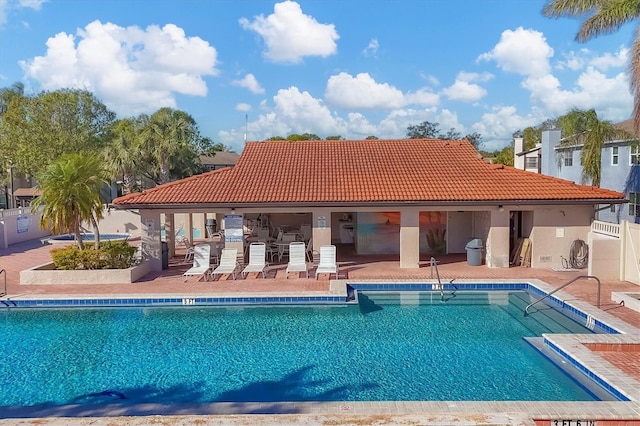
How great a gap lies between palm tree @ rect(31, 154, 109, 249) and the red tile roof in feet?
3.68

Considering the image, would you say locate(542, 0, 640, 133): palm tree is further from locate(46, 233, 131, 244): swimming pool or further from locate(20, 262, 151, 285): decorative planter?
locate(46, 233, 131, 244): swimming pool

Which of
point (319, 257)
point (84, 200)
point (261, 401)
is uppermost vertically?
point (84, 200)

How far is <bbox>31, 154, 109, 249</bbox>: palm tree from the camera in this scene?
1722 cm

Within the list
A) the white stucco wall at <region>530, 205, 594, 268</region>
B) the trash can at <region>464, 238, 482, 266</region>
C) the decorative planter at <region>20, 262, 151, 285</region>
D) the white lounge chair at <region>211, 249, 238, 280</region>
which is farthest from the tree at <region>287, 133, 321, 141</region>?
the decorative planter at <region>20, 262, 151, 285</region>

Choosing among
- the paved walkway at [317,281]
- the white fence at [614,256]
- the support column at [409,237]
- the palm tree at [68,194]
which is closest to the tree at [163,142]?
the paved walkway at [317,281]

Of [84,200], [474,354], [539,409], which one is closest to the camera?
[539,409]

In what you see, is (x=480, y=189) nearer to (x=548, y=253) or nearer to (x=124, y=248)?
(x=548, y=253)

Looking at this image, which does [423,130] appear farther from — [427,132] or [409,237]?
[409,237]

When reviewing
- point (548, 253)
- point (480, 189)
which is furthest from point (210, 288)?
point (548, 253)

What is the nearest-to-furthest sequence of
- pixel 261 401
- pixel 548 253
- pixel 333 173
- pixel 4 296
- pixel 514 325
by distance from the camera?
1. pixel 261 401
2. pixel 514 325
3. pixel 4 296
4. pixel 548 253
5. pixel 333 173

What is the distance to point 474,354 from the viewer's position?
11023 mm

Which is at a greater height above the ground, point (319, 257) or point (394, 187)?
point (394, 187)

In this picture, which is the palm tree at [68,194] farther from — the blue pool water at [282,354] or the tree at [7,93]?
the tree at [7,93]

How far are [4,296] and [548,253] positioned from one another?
767 inches
